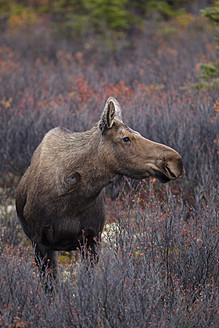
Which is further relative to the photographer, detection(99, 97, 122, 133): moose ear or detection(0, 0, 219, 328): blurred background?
detection(99, 97, 122, 133): moose ear

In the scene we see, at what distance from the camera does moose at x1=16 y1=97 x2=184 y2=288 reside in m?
3.63

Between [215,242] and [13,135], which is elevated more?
[215,242]

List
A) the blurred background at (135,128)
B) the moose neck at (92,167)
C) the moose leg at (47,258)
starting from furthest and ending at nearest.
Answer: the moose leg at (47,258) < the moose neck at (92,167) < the blurred background at (135,128)

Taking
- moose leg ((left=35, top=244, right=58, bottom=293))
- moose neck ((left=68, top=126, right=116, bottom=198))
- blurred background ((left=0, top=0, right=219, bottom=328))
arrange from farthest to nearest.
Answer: moose leg ((left=35, top=244, right=58, bottom=293))
moose neck ((left=68, top=126, right=116, bottom=198))
blurred background ((left=0, top=0, right=219, bottom=328))

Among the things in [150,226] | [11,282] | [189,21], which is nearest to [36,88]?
[150,226]

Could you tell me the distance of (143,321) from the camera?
3.05m

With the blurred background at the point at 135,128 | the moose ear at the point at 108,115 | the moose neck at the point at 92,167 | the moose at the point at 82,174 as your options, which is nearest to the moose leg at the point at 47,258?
the moose at the point at 82,174

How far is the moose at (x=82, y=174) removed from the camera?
3629 millimetres

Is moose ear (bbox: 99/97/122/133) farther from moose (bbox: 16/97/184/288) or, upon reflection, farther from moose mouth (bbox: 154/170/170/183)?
moose mouth (bbox: 154/170/170/183)

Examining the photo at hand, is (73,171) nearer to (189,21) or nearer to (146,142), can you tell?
(146,142)

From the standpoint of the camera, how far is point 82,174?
3791 millimetres

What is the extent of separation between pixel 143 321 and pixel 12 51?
1394 cm

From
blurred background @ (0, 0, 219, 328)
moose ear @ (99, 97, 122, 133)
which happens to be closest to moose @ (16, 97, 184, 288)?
moose ear @ (99, 97, 122, 133)

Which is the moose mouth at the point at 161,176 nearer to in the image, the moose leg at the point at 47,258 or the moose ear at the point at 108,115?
the moose ear at the point at 108,115
